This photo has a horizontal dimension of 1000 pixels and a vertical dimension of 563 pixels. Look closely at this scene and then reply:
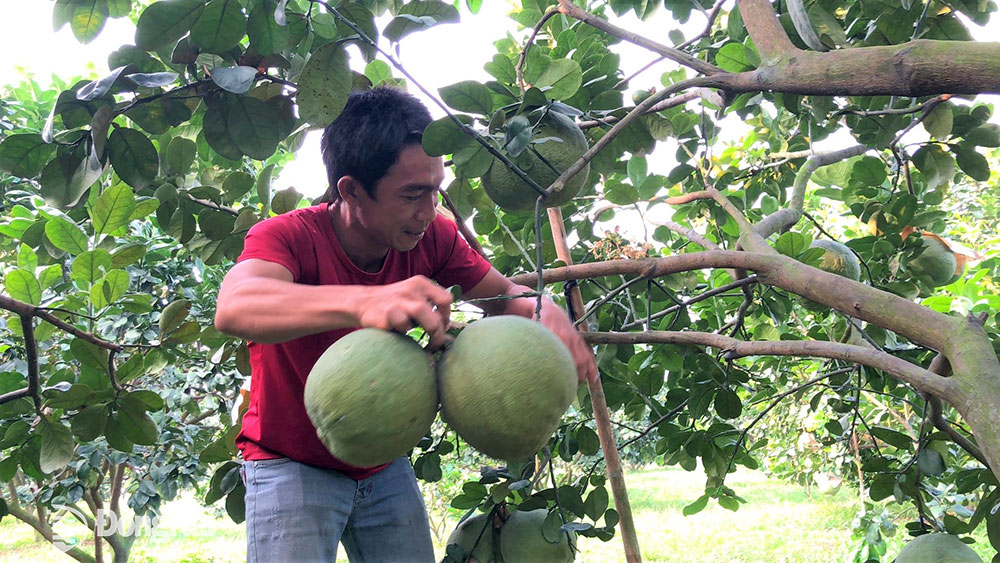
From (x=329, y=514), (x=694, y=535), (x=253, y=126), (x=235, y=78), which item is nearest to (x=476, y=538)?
(x=329, y=514)

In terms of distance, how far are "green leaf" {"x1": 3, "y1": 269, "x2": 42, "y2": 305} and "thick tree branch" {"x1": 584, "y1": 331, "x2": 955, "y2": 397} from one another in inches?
46.3

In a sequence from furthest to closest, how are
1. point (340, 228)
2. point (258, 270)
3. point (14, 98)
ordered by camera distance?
A: point (14, 98), point (340, 228), point (258, 270)

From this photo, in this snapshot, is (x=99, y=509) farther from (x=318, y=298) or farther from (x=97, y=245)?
(x=318, y=298)

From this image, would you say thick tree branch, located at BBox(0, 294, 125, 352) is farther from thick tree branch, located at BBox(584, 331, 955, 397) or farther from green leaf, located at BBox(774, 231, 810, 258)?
green leaf, located at BBox(774, 231, 810, 258)

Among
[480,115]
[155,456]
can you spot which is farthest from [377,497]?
[155,456]

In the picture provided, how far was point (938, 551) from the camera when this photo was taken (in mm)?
1595

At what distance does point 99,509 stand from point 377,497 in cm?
385

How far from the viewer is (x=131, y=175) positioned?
1.53m

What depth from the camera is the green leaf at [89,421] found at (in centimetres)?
170

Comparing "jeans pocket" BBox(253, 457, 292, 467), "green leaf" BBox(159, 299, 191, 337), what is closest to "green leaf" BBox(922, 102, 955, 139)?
"jeans pocket" BBox(253, 457, 292, 467)

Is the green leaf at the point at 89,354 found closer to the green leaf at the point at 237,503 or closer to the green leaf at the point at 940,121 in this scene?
the green leaf at the point at 237,503

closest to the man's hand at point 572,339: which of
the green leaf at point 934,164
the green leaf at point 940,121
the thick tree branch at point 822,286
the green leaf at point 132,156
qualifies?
the thick tree branch at point 822,286

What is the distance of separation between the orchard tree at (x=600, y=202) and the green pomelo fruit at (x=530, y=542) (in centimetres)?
4

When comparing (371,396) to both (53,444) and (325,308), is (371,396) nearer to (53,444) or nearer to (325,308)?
(325,308)
